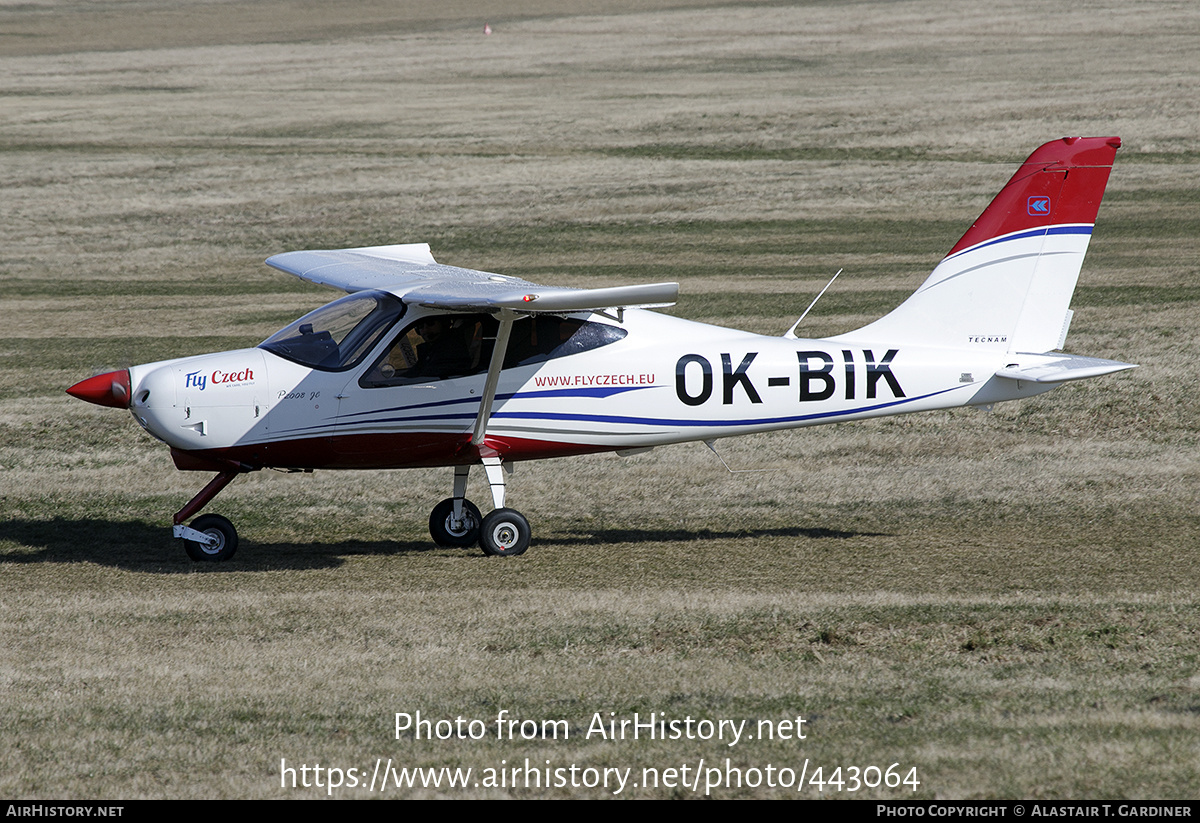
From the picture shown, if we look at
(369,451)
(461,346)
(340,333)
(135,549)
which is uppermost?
(340,333)

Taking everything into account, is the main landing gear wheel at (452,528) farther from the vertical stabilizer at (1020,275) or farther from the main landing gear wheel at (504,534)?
the vertical stabilizer at (1020,275)

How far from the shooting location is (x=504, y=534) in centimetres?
1108

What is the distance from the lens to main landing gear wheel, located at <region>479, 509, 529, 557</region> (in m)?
11.0

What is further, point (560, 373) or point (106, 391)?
point (560, 373)

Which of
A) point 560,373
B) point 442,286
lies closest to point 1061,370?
point 560,373

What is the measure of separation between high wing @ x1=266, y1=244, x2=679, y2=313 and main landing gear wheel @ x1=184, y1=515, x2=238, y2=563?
2270mm

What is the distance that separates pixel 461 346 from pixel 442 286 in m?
0.54

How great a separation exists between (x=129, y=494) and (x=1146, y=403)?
1153cm

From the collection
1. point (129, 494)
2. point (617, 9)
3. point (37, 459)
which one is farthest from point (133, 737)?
point (617, 9)

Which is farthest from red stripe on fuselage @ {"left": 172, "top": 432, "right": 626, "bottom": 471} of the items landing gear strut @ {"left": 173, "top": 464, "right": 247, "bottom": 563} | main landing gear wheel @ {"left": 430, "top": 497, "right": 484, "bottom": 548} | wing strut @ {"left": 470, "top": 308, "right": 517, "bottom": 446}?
main landing gear wheel @ {"left": 430, "top": 497, "right": 484, "bottom": 548}

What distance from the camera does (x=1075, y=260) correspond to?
11445mm

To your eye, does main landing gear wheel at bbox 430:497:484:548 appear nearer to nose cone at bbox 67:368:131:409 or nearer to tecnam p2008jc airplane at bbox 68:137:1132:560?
tecnam p2008jc airplane at bbox 68:137:1132:560

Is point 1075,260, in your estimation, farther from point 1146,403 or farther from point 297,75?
point 297,75

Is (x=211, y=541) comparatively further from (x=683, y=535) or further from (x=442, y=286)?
(x=683, y=535)
